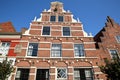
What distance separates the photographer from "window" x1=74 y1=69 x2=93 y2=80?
41.8ft

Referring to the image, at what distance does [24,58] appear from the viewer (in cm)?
1334

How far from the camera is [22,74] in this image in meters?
12.6

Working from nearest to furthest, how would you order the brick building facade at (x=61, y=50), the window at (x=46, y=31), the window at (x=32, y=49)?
the brick building facade at (x=61, y=50) → the window at (x=32, y=49) → the window at (x=46, y=31)

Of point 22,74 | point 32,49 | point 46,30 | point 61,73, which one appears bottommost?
point 22,74

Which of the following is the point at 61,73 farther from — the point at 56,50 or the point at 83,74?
the point at 56,50

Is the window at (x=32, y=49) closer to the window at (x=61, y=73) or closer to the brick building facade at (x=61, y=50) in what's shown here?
the brick building facade at (x=61, y=50)

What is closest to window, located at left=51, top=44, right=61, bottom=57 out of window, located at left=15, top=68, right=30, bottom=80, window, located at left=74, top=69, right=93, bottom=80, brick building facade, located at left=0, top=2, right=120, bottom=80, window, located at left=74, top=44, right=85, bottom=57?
brick building facade, located at left=0, top=2, right=120, bottom=80

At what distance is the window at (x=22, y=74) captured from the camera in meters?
12.4

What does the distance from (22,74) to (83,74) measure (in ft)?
20.0

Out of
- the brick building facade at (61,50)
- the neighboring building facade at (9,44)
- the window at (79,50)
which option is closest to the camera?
the brick building facade at (61,50)

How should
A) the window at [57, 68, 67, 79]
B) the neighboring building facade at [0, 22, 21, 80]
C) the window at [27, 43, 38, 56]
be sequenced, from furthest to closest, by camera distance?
1. the window at [27, 43, 38, 56]
2. the neighboring building facade at [0, 22, 21, 80]
3. the window at [57, 68, 67, 79]

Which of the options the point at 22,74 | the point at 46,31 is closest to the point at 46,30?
the point at 46,31

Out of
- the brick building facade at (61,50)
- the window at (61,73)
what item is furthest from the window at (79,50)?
the window at (61,73)

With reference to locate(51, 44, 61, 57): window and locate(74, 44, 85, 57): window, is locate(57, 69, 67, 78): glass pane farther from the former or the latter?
locate(74, 44, 85, 57): window
